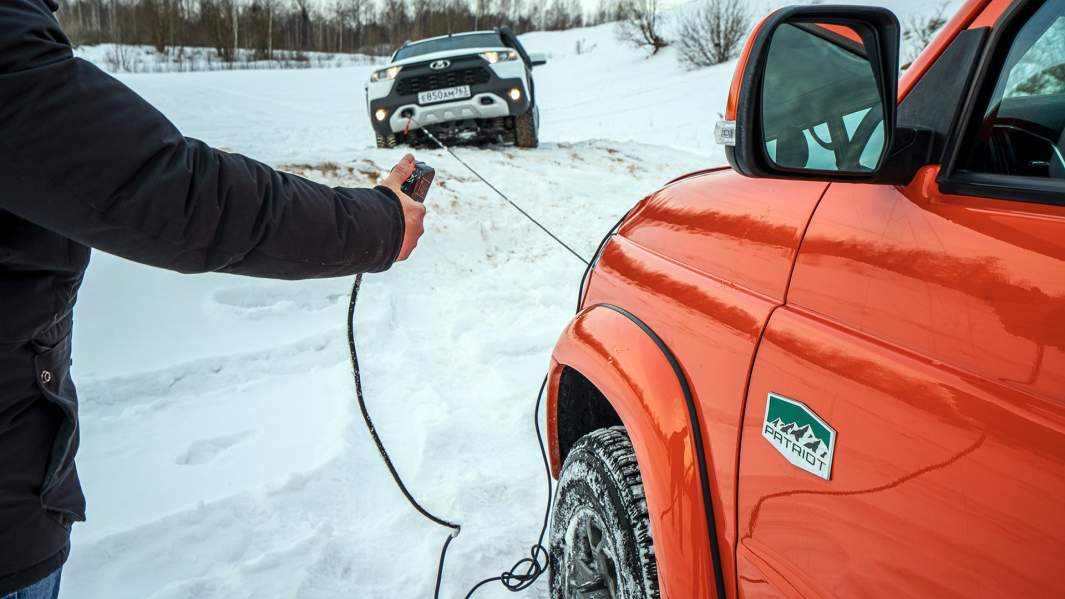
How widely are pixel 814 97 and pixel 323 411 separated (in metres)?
2.91

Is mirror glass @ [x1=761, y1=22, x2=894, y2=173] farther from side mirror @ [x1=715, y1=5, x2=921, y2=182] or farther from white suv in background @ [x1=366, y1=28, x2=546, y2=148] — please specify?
white suv in background @ [x1=366, y1=28, x2=546, y2=148]

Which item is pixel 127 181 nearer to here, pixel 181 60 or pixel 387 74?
pixel 387 74

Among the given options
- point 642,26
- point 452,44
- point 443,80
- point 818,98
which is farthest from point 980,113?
point 642,26

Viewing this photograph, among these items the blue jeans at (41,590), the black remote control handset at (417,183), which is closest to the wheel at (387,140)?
the black remote control handset at (417,183)

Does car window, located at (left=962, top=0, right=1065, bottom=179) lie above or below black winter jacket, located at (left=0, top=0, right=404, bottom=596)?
above

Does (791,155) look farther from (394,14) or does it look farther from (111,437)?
(394,14)

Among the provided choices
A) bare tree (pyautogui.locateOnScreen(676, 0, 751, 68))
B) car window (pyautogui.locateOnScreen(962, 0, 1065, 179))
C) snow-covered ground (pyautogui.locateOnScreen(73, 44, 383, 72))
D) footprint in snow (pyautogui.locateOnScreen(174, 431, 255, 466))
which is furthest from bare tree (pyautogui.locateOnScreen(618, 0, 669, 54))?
car window (pyautogui.locateOnScreen(962, 0, 1065, 179))

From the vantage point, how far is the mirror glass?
1.03m

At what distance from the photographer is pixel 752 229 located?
4.00 ft

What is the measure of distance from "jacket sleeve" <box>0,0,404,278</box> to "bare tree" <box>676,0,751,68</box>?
20.8m

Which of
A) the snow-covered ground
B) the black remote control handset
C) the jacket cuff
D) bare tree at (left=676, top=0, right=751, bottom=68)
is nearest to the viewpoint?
the jacket cuff

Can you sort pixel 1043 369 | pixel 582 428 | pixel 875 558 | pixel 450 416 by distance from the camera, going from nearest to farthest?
pixel 1043 369 → pixel 875 558 → pixel 582 428 → pixel 450 416

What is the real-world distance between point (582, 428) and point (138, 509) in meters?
1.84

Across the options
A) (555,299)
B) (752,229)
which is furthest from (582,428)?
(555,299)
